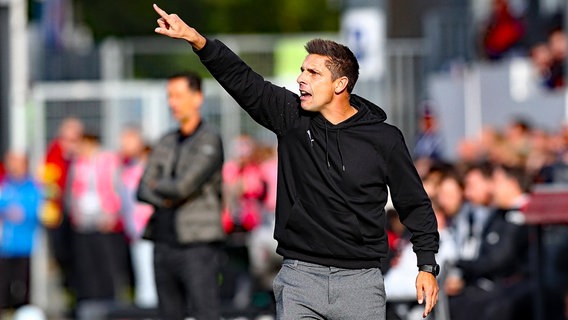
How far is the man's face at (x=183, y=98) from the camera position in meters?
11.1

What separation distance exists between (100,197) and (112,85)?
7.58m

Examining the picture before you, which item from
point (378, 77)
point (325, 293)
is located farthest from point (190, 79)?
point (378, 77)

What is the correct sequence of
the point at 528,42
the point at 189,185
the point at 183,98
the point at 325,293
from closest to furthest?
the point at 325,293 → the point at 189,185 → the point at 183,98 → the point at 528,42

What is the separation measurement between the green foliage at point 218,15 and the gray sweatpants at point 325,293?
4028 centimetres

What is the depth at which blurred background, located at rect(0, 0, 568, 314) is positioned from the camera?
63.0 feet

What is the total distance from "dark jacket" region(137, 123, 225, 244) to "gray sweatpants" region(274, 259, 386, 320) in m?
3.11

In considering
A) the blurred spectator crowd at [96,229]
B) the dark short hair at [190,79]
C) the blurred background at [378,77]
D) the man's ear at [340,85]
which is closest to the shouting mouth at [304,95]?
the man's ear at [340,85]

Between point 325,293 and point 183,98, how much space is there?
359cm

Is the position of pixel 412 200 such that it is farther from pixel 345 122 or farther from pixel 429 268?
pixel 345 122

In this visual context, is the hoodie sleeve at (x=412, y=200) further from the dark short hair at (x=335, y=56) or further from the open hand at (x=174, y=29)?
the open hand at (x=174, y=29)

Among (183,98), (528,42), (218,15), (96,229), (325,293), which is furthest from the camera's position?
(218,15)

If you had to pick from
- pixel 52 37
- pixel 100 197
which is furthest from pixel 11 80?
pixel 52 37

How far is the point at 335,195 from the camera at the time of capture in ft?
25.7

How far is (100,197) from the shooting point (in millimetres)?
18250
